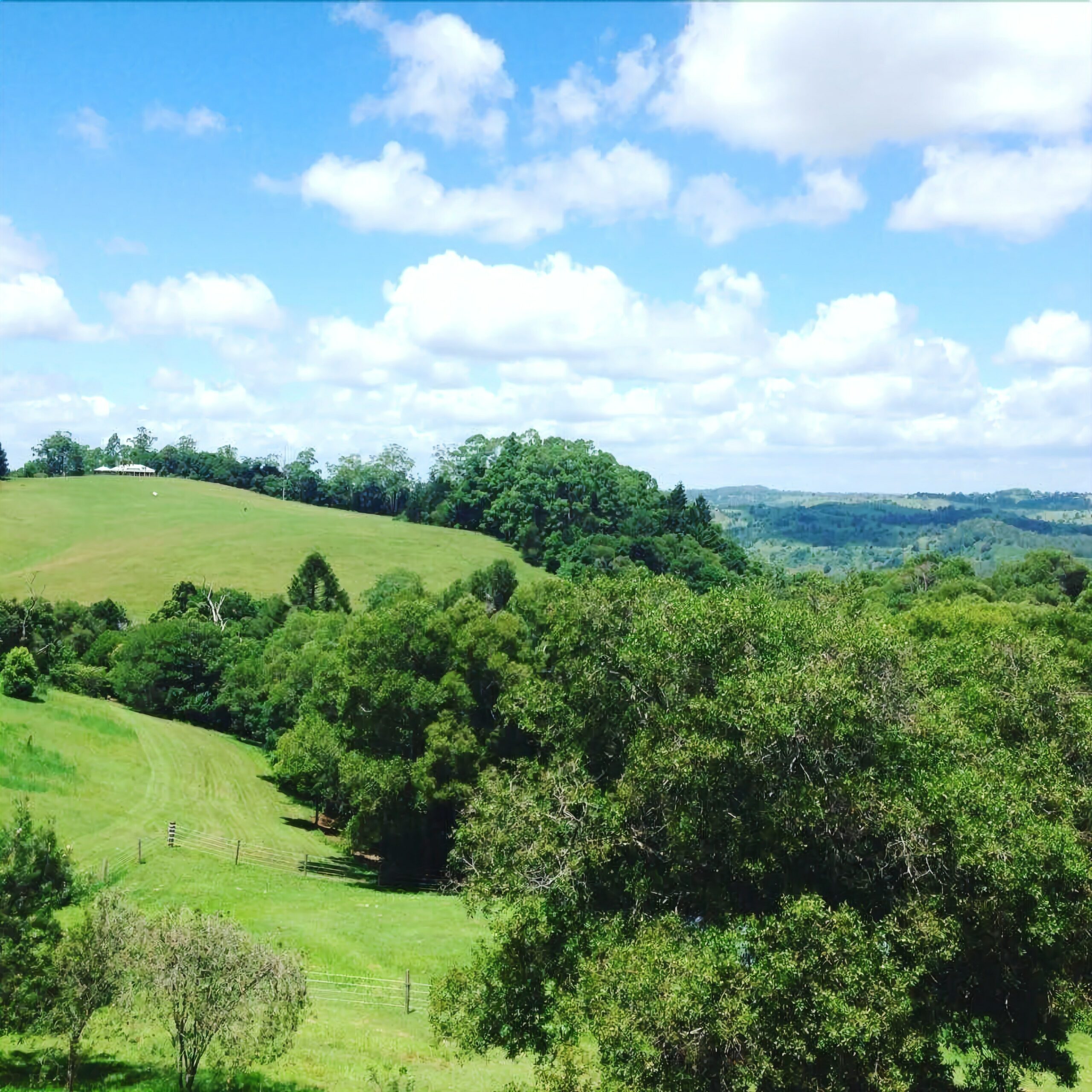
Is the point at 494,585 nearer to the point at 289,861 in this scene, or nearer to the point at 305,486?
the point at 289,861

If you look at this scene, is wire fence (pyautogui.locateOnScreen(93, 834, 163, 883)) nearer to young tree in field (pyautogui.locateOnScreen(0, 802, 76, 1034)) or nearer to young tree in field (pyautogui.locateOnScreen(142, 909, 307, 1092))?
young tree in field (pyautogui.locateOnScreen(0, 802, 76, 1034))

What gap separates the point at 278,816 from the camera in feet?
174

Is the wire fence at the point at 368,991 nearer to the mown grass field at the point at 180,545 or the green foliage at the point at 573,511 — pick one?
the mown grass field at the point at 180,545

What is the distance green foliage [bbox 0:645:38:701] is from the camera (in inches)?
2122

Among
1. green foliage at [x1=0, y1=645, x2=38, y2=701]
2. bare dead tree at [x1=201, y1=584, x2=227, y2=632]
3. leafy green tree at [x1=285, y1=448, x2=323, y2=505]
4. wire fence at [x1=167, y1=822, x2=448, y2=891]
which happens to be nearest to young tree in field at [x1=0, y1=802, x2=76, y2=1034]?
wire fence at [x1=167, y1=822, x2=448, y2=891]

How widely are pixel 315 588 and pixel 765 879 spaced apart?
285 ft

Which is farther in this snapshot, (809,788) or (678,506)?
(678,506)

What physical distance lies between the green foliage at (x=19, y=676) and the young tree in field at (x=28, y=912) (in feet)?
125

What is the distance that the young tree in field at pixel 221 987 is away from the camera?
1705 centimetres

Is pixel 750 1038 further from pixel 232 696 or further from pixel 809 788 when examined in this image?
pixel 232 696

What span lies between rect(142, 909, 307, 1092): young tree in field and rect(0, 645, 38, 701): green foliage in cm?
4276

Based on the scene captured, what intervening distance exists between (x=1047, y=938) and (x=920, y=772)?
3642mm

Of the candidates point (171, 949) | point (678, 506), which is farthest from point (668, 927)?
point (678, 506)

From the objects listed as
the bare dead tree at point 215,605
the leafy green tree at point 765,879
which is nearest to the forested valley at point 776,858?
the leafy green tree at point 765,879
